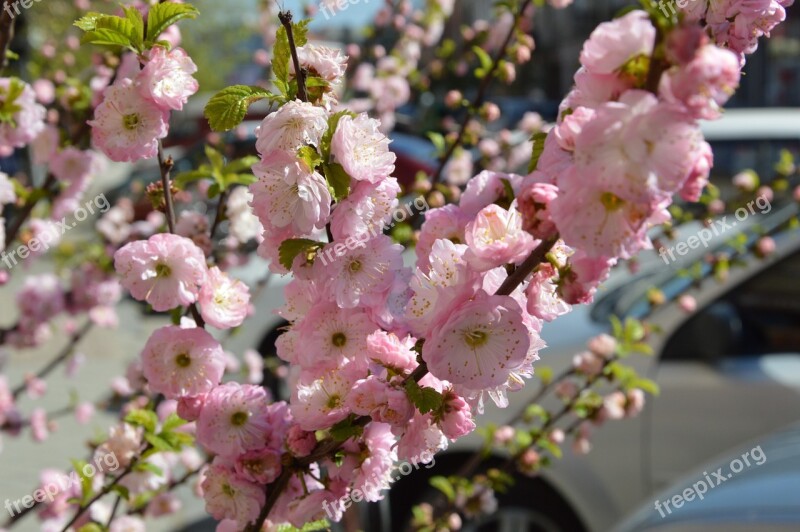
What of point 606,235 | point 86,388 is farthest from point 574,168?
point 86,388

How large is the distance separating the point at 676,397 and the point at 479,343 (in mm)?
2485

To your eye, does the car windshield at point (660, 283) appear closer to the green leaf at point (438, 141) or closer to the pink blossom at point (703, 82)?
the green leaf at point (438, 141)

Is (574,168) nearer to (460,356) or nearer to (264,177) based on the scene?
(460,356)

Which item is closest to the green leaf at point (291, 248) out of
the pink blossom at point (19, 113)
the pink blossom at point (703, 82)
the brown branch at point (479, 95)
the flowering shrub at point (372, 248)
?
the flowering shrub at point (372, 248)

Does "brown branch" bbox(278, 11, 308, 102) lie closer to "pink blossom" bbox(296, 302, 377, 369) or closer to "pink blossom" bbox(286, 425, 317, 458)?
"pink blossom" bbox(296, 302, 377, 369)

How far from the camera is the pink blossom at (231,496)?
1146 mm

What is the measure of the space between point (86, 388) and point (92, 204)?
12.1 ft

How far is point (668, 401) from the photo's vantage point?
3156mm

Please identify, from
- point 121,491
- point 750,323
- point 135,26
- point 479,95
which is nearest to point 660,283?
point 750,323

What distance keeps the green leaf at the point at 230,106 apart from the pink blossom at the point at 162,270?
21cm

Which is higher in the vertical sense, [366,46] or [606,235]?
[606,235]

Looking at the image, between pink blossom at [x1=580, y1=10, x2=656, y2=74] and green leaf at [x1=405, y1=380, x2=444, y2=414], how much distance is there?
0.42 m

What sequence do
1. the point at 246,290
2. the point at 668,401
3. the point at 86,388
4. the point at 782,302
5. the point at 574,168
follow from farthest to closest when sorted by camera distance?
the point at 86,388
the point at 782,302
the point at 668,401
the point at 246,290
the point at 574,168

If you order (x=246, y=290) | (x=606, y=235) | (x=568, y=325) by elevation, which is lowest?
(x=568, y=325)
